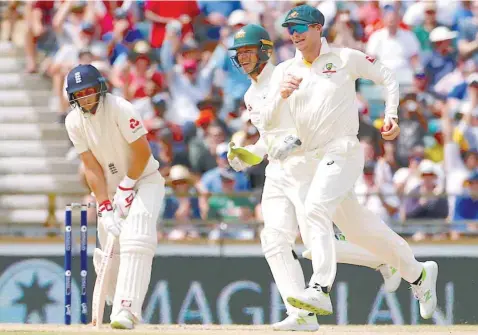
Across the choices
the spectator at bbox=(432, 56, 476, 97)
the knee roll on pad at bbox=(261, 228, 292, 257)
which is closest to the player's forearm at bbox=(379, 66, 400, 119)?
the knee roll on pad at bbox=(261, 228, 292, 257)

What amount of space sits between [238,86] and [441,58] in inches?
88.5

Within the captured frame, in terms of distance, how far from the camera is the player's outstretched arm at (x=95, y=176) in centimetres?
966

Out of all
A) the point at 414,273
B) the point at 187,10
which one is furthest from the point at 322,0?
the point at 414,273

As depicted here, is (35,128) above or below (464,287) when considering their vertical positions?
above

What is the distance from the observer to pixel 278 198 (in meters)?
9.32

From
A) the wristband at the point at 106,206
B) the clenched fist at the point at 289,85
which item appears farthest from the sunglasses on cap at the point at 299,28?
the wristband at the point at 106,206

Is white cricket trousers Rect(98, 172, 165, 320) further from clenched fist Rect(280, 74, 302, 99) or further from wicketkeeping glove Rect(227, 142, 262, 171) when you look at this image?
clenched fist Rect(280, 74, 302, 99)

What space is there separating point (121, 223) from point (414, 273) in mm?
2121

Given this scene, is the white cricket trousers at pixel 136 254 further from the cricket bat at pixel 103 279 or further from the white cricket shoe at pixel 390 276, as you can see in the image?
the white cricket shoe at pixel 390 276

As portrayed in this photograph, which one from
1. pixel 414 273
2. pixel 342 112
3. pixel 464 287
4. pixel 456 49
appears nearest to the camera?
pixel 342 112

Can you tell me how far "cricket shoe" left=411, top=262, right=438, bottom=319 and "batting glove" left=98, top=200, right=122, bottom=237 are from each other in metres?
2.17

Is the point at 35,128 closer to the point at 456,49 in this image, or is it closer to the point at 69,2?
the point at 69,2

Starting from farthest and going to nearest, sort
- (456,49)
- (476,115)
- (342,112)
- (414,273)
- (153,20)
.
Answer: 1. (153,20)
2. (456,49)
3. (476,115)
4. (414,273)
5. (342,112)

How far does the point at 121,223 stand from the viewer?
9.59 metres
